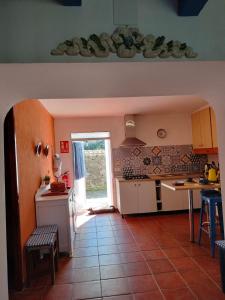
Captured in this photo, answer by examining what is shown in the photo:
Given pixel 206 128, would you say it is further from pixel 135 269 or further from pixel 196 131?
pixel 135 269

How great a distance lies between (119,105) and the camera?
14.5ft

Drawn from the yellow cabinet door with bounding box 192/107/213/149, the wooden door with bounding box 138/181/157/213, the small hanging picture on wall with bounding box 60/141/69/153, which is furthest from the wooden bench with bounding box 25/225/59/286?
the yellow cabinet door with bounding box 192/107/213/149

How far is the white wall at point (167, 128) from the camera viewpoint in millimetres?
5633

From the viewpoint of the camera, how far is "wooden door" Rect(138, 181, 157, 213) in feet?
16.3

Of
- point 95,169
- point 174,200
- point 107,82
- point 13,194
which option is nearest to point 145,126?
point 95,169

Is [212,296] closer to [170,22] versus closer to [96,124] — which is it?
[170,22]

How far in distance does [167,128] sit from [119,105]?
1765 millimetres

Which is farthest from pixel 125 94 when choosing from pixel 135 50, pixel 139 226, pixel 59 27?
pixel 139 226

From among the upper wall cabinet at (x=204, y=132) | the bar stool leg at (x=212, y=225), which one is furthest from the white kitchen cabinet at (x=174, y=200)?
the bar stool leg at (x=212, y=225)

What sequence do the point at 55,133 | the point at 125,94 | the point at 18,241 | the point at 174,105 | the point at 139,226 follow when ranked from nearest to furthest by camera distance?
1. the point at 125,94
2. the point at 18,241
3. the point at 139,226
4. the point at 174,105
5. the point at 55,133

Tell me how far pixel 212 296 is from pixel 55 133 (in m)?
4.36

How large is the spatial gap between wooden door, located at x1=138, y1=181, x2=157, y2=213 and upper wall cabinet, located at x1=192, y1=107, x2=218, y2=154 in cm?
133

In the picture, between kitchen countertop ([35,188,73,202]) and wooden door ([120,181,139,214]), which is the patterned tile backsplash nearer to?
wooden door ([120,181,139,214])

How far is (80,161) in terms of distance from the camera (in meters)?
5.70
